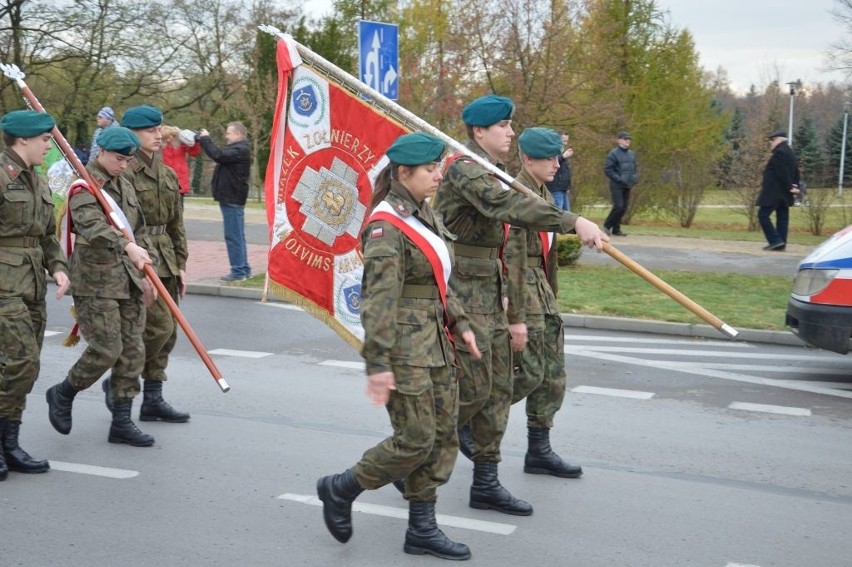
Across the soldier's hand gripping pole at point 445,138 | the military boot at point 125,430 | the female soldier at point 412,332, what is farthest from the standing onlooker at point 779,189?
the female soldier at point 412,332

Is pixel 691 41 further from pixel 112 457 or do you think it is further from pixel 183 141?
pixel 112 457

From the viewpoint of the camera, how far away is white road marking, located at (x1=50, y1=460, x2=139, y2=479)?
605 cm

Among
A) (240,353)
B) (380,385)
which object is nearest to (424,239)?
(380,385)

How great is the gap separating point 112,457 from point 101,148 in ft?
6.05

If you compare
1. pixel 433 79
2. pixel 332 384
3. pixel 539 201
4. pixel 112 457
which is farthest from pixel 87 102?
pixel 539 201

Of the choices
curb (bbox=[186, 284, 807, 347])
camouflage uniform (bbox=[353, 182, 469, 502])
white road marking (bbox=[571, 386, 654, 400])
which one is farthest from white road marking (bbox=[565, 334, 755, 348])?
camouflage uniform (bbox=[353, 182, 469, 502])

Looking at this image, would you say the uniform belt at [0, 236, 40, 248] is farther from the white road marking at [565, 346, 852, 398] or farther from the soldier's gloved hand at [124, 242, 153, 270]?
the white road marking at [565, 346, 852, 398]

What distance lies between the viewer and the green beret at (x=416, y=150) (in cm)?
459

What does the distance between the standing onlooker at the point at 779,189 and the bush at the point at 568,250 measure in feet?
14.0

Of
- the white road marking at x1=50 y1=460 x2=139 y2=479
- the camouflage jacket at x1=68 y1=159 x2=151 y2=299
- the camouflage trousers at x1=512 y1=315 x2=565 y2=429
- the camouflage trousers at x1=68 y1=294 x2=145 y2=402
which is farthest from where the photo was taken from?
the camouflage trousers at x1=68 y1=294 x2=145 y2=402

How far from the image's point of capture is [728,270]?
15.4 meters

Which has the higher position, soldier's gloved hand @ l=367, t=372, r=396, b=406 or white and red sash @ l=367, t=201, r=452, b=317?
white and red sash @ l=367, t=201, r=452, b=317

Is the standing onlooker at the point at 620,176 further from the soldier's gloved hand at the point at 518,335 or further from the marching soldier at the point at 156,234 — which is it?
the soldier's gloved hand at the point at 518,335

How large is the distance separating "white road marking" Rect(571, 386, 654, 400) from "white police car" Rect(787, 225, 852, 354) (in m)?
1.45
